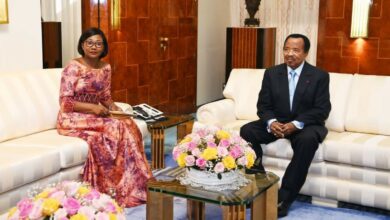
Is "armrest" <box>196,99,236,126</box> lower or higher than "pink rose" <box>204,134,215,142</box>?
lower

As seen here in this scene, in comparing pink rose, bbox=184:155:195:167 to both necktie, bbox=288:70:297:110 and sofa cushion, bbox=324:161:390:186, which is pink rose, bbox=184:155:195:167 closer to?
sofa cushion, bbox=324:161:390:186

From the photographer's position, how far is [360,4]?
670 centimetres

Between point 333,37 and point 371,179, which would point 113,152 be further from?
point 333,37

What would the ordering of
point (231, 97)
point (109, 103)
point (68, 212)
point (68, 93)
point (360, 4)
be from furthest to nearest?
1. point (360, 4)
2. point (231, 97)
3. point (109, 103)
4. point (68, 93)
5. point (68, 212)

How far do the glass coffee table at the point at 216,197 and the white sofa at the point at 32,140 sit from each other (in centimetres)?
84

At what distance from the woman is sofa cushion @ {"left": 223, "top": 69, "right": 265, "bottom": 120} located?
108 centimetres

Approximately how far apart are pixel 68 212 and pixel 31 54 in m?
3.52

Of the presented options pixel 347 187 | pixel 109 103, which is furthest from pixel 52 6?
pixel 347 187

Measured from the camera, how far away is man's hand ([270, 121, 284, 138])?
3.73 m

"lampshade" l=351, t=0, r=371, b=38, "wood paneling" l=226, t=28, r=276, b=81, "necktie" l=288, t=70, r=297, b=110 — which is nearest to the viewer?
"necktie" l=288, t=70, r=297, b=110

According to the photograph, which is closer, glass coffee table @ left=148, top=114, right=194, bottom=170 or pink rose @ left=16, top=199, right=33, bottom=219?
pink rose @ left=16, top=199, right=33, bottom=219

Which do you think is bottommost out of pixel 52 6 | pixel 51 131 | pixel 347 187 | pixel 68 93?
pixel 347 187

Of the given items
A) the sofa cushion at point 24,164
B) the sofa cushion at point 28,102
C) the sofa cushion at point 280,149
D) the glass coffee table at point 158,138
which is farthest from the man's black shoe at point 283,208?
the sofa cushion at point 28,102

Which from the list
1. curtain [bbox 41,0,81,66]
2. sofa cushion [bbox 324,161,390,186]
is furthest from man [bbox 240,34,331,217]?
curtain [bbox 41,0,81,66]
